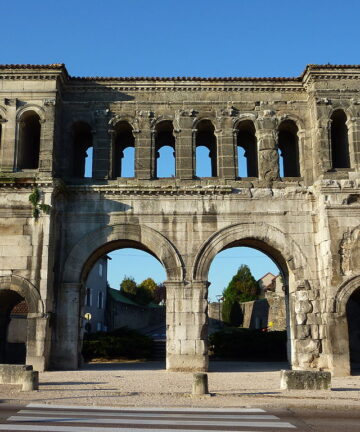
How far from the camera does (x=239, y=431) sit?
6969mm

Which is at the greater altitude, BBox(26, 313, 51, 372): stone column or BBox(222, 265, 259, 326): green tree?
BBox(222, 265, 259, 326): green tree

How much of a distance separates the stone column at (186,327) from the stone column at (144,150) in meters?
3.98

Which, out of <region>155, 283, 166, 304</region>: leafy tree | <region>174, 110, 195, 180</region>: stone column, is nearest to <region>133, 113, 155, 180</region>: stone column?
<region>174, 110, 195, 180</region>: stone column

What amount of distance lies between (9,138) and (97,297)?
87.8 feet

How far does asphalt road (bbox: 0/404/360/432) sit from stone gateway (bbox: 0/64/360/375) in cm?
701

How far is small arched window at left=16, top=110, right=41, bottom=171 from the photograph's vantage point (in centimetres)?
1750

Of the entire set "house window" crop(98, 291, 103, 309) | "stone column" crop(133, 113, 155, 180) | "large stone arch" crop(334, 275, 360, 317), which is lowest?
"large stone arch" crop(334, 275, 360, 317)

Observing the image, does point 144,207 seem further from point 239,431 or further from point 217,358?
point 239,431

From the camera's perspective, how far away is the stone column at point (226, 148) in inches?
690

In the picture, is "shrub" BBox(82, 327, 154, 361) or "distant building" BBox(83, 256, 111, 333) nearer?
"shrub" BBox(82, 327, 154, 361)

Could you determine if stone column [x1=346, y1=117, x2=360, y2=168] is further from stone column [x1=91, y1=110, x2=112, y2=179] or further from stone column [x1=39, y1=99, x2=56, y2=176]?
stone column [x1=39, y1=99, x2=56, y2=176]

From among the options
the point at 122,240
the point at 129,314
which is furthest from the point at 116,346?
the point at 129,314

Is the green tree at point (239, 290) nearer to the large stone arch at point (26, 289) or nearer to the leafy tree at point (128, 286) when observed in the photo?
the leafy tree at point (128, 286)

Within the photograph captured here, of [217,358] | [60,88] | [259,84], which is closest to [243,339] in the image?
[217,358]
